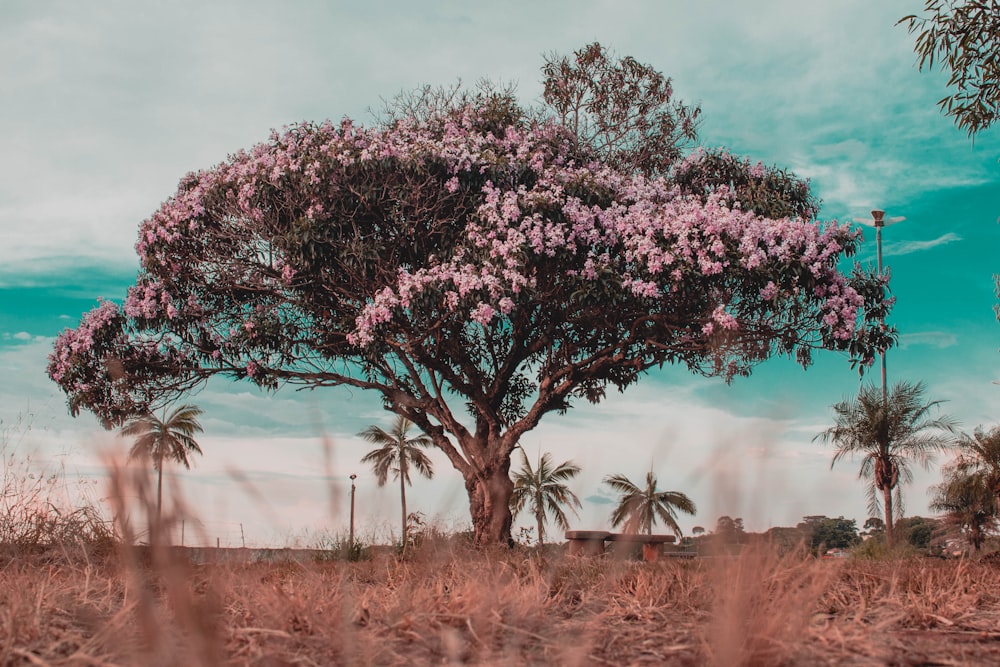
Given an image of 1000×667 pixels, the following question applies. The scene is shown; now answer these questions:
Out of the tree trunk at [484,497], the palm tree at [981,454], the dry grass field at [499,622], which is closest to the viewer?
the dry grass field at [499,622]

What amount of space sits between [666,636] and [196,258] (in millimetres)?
12870

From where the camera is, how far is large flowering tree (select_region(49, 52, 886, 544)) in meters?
11.8

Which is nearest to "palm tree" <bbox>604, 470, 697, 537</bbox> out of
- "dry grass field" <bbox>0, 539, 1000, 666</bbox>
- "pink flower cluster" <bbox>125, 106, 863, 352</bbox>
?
"dry grass field" <bbox>0, 539, 1000, 666</bbox>

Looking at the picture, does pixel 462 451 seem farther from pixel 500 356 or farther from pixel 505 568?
pixel 505 568

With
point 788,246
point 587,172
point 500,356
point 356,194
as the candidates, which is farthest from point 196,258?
point 788,246

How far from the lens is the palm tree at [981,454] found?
79.1 feet

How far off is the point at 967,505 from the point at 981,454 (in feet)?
23.4

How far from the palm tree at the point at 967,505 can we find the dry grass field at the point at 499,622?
26.0 metres

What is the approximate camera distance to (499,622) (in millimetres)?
3334

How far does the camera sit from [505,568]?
5609 mm

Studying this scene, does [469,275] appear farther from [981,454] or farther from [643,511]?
[981,454]

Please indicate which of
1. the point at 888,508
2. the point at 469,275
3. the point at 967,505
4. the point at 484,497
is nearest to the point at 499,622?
the point at 469,275

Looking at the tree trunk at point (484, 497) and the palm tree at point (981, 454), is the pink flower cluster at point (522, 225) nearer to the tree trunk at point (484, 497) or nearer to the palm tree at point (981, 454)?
the tree trunk at point (484, 497)

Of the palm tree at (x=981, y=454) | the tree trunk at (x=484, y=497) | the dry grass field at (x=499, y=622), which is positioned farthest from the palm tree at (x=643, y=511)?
the palm tree at (x=981, y=454)
